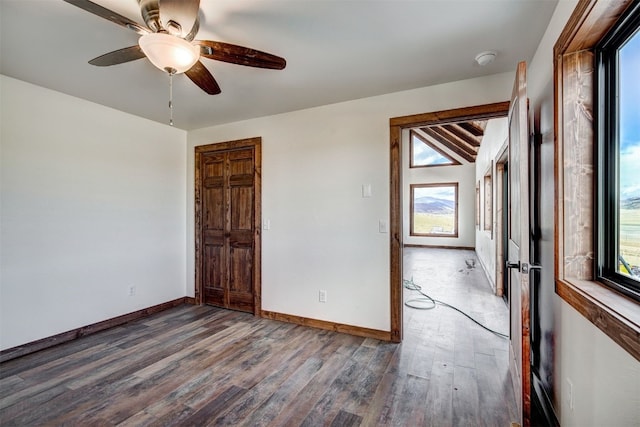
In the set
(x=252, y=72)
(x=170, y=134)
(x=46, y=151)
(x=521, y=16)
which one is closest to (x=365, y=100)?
(x=252, y=72)

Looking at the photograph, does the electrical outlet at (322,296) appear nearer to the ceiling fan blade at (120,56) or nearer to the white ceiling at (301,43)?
the white ceiling at (301,43)

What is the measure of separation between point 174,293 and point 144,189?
57.4 inches

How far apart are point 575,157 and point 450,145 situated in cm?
837

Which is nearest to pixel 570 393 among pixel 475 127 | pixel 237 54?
pixel 237 54

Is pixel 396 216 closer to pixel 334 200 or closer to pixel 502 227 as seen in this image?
pixel 334 200

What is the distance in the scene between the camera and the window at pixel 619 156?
114cm

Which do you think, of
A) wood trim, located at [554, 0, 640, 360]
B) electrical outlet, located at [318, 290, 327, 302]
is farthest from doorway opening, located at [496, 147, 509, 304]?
wood trim, located at [554, 0, 640, 360]

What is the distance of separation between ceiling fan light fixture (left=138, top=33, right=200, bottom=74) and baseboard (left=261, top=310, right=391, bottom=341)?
267cm

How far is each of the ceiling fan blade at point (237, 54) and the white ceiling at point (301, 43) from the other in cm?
24

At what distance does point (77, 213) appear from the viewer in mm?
2967

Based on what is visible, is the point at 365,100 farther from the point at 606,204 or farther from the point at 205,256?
the point at 205,256

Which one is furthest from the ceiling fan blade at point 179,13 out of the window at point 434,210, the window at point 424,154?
the window at point 434,210

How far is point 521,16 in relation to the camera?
1.71m

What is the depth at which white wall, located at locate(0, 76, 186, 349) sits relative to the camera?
2.55 m
